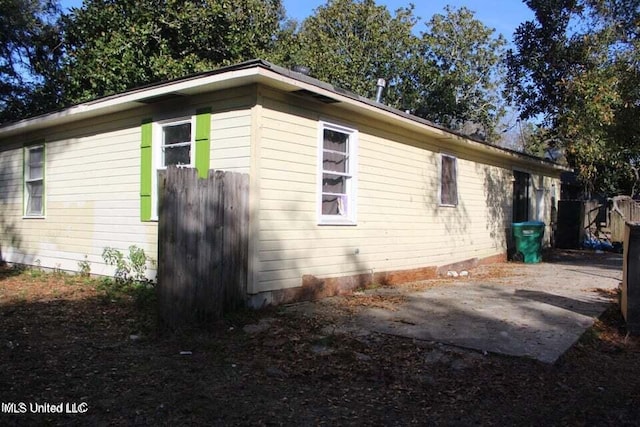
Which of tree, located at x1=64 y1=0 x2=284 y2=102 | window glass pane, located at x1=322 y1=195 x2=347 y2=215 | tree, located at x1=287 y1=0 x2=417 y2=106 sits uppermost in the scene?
tree, located at x1=287 y1=0 x2=417 y2=106

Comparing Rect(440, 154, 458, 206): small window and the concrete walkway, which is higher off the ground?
Rect(440, 154, 458, 206): small window

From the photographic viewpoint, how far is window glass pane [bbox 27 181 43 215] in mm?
10445

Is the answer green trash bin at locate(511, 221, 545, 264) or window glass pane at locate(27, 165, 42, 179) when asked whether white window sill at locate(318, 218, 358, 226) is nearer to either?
window glass pane at locate(27, 165, 42, 179)

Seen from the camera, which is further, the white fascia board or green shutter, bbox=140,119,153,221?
green shutter, bbox=140,119,153,221

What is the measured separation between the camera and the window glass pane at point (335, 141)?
304 inches

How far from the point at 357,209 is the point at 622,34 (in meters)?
7.77

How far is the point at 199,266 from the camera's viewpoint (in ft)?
18.7

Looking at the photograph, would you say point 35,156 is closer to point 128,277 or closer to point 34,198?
point 34,198

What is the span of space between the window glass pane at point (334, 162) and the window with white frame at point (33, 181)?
6219mm

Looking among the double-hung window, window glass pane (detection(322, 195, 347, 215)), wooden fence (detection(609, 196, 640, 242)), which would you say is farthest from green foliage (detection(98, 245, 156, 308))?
wooden fence (detection(609, 196, 640, 242))

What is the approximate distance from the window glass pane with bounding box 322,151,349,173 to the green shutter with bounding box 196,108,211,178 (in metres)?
1.70

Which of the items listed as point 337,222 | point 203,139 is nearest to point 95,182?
point 203,139

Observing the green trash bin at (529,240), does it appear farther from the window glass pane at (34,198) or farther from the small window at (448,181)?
the window glass pane at (34,198)

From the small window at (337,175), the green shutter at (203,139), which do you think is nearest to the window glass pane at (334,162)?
the small window at (337,175)
